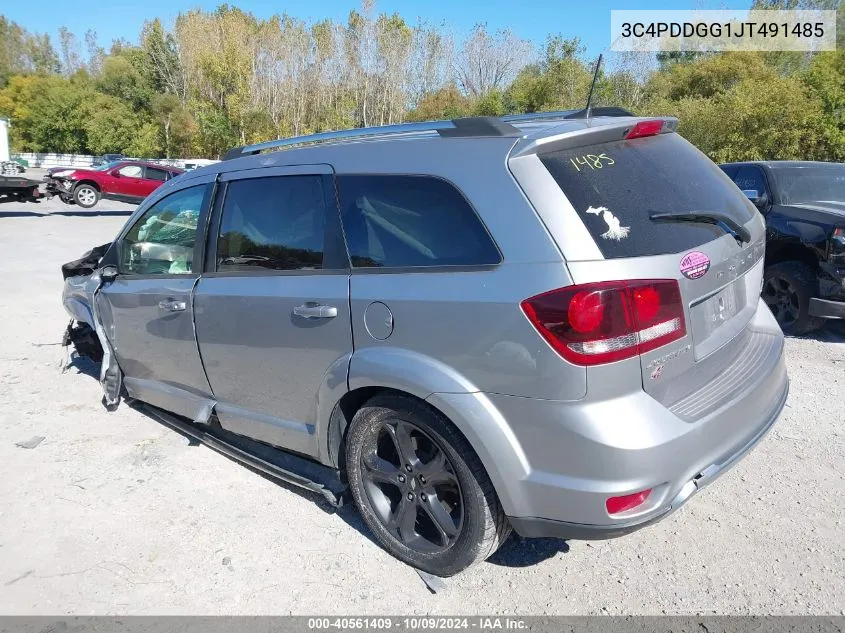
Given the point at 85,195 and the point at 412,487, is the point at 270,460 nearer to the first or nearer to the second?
the point at 412,487

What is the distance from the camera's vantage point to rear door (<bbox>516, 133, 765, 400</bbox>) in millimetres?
2242

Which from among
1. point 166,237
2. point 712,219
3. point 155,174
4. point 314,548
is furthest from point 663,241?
point 155,174

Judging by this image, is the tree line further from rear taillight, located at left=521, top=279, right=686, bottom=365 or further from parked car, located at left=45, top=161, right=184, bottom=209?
rear taillight, located at left=521, top=279, right=686, bottom=365

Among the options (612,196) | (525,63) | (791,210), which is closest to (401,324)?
(612,196)

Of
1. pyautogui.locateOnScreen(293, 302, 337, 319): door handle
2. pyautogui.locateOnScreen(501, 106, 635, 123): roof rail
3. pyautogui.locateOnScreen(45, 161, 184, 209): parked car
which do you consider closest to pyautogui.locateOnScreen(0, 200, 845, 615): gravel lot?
pyautogui.locateOnScreen(293, 302, 337, 319): door handle

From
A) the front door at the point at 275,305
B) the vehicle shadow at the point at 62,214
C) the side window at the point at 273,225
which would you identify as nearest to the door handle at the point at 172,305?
the front door at the point at 275,305

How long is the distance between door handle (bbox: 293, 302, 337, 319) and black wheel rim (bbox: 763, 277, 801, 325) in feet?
16.6

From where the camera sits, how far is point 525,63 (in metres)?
52.7

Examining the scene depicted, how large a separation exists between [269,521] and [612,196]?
7.59ft

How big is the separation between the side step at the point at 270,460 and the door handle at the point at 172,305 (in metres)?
0.83

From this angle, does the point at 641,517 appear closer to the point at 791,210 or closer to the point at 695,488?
the point at 695,488

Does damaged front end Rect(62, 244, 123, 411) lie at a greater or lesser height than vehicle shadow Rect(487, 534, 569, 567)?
greater

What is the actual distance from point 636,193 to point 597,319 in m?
0.62

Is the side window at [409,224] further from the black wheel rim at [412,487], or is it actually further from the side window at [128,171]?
the side window at [128,171]
